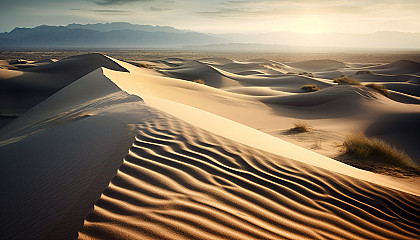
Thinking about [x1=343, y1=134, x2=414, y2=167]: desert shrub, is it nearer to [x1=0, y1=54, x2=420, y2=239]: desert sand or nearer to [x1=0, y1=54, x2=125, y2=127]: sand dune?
A: [x1=0, y1=54, x2=420, y2=239]: desert sand

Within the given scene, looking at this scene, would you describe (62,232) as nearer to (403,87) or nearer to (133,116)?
(133,116)

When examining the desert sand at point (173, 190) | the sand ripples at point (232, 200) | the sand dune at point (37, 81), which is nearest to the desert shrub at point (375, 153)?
the desert sand at point (173, 190)

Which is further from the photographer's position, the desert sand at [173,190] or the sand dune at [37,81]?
the sand dune at [37,81]

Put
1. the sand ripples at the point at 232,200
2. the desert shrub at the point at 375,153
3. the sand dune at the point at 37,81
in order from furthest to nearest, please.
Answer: the sand dune at the point at 37,81, the desert shrub at the point at 375,153, the sand ripples at the point at 232,200

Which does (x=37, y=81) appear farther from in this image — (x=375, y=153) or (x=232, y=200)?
(x=232, y=200)

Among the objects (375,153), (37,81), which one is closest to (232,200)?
(375,153)

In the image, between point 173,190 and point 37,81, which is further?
point 37,81

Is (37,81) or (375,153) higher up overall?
(37,81)

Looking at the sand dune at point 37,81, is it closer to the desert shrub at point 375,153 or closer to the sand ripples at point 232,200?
the sand ripples at point 232,200

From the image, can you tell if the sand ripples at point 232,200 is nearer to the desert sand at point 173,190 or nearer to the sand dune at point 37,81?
the desert sand at point 173,190

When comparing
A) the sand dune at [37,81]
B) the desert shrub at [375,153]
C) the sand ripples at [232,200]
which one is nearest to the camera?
the sand ripples at [232,200]

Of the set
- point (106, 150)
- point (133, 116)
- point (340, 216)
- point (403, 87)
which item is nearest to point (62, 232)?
point (106, 150)

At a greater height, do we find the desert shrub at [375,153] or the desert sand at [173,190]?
the desert sand at [173,190]

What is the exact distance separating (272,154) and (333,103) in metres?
11.6
